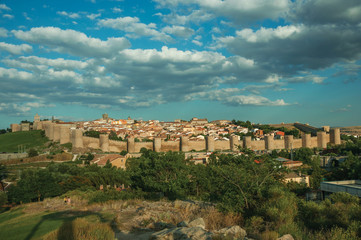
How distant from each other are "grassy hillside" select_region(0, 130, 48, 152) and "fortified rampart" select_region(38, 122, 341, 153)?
2.22 metres

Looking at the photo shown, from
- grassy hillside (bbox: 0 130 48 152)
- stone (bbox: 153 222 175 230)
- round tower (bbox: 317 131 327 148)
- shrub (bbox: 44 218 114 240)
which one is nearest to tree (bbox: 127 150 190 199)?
stone (bbox: 153 222 175 230)

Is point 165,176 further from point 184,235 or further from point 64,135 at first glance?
point 64,135

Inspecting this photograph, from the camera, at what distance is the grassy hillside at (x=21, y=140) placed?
164 ft

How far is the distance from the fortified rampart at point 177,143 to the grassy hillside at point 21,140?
2218 mm

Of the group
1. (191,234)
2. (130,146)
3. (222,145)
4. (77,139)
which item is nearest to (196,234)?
(191,234)

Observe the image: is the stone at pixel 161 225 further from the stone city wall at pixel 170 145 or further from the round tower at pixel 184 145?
the stone city wall at pixel 170 145

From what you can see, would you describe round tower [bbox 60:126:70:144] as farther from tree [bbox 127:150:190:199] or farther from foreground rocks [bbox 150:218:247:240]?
foreground rocks [bbox 150:218:247:240]

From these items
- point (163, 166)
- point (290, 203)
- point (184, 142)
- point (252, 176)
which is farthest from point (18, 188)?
point (184, 142)

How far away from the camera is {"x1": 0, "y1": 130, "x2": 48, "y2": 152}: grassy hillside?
1969 inches

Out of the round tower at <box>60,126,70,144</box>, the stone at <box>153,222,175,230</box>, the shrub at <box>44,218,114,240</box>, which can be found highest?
the round tower at <box>60,126,70,144</box>

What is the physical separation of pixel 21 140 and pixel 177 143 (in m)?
30.2

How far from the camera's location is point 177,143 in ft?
167

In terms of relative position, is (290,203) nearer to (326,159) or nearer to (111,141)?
(326,159)

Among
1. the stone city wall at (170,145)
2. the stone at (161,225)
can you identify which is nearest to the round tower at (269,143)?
the stone city wall at (170,145)
